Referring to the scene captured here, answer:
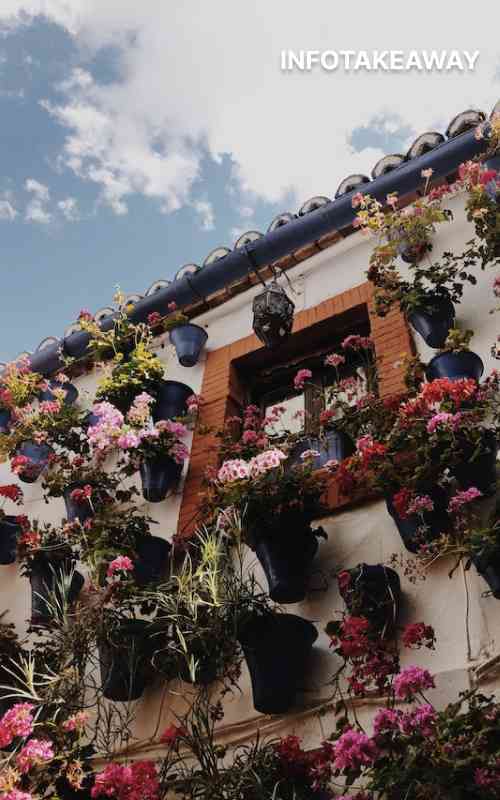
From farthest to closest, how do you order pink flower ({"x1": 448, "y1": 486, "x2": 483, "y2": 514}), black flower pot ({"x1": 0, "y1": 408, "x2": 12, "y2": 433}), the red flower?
black flower pot ({"x1": 0, "y1": 408, "x2": 12, "y2": 433}) → the red flower → pink flower ({"x1": 448, "y1": 486, "x2": 483, "y2": 514})

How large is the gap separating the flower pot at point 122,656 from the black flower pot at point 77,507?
1.31 m

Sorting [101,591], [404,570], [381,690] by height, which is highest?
[101,591]

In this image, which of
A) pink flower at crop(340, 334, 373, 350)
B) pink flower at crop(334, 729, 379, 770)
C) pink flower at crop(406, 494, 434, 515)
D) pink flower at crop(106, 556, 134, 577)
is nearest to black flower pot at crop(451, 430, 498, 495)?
pink flower at crop(406, 494, 434, 515)

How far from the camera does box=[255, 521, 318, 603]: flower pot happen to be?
12.9ft

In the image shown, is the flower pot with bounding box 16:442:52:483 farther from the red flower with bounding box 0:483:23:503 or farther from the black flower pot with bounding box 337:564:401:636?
the black flower pot with bounding box 337:564:401:636

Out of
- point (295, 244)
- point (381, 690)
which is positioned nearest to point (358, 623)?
point (381, 690)

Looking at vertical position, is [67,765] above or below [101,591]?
below

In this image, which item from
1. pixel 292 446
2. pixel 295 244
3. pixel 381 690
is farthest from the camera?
pixel 295 244

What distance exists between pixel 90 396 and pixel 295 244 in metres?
2.19

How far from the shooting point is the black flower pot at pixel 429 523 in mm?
3738

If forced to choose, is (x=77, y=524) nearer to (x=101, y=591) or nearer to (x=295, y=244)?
(x=101, y=591)

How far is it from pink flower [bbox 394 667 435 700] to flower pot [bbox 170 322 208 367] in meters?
Answer: 3.61

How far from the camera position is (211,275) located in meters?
6.66

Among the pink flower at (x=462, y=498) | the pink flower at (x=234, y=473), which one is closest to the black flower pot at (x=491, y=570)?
the pink flower at (x=462, y=498)
